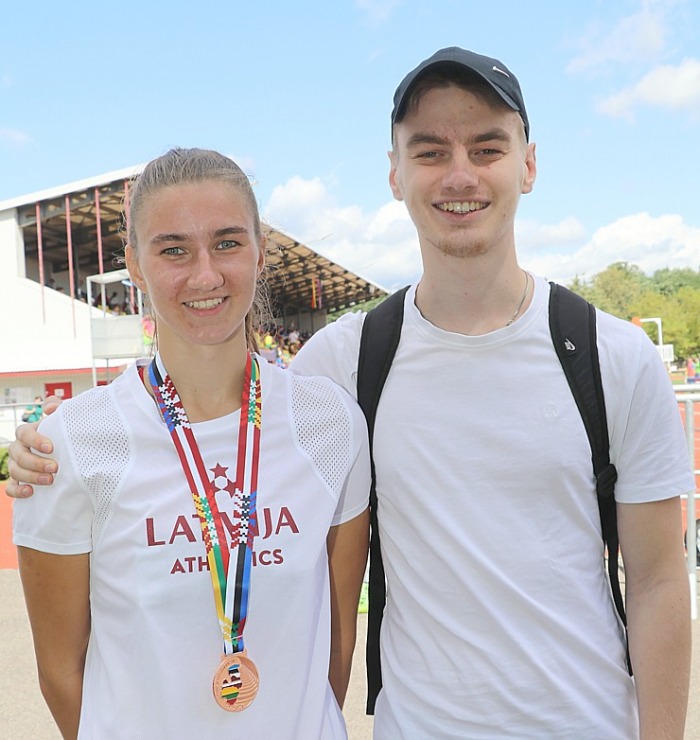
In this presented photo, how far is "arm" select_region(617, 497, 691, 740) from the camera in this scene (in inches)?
71.9

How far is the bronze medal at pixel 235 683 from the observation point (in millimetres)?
1702

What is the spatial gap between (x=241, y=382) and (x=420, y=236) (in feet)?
2.09

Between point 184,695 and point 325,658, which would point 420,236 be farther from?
point 184,695

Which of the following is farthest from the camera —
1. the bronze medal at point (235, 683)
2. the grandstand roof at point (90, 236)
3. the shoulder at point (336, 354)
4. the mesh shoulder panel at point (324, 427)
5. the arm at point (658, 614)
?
the grandstand roof at point (90, 236)

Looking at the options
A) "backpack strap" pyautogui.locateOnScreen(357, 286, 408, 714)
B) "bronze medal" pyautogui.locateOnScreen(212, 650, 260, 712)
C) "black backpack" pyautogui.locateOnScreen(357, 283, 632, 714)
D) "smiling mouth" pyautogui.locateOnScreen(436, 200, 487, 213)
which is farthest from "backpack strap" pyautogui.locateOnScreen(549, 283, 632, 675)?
"bronze medal" pyautogui.locateOnScreen(212, 650, 260, 712)

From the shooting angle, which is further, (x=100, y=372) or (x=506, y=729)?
(x=100, y=372)

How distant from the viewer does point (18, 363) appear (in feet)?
87.2

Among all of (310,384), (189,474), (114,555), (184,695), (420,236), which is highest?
(420,236)

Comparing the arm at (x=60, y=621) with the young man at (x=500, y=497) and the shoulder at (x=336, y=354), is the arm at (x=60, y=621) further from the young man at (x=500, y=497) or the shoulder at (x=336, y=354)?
the shoulder at (x=336, y=354)

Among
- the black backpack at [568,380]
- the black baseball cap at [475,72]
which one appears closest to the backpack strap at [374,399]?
the black backpack at [568,380]

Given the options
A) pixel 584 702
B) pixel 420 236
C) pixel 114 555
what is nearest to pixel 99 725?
pixel 114 555

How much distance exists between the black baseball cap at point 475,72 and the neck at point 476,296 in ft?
1.43

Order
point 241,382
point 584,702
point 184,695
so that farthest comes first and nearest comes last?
point 241,382 → point 584,702 → point 184,695

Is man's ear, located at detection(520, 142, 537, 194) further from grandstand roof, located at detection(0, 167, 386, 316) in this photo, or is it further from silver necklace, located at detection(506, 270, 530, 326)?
grandstand roof, located at detection(0, 167, 386, 316)
